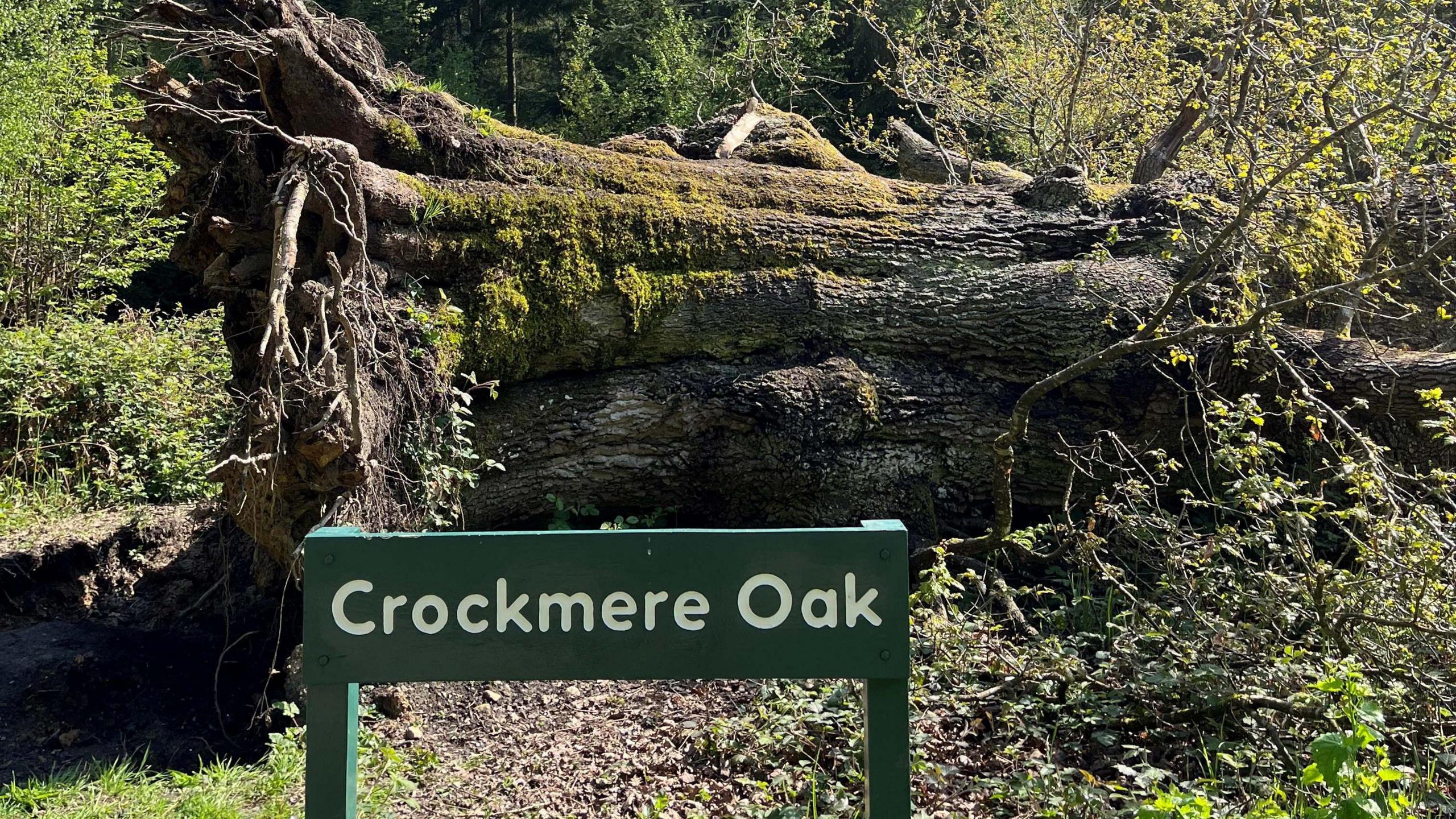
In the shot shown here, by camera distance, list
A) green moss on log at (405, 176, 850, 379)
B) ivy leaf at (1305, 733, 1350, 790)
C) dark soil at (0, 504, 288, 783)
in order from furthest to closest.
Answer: green moss on log at (405, 176, 850, 379) → dark soil at (0, 504, 288, 783) → ivy leaf at (1305, 733, 1350, 790)

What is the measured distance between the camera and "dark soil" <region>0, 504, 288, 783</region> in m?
4.25

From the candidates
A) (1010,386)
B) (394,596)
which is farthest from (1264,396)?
(394,596)

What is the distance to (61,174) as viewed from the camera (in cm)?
1103

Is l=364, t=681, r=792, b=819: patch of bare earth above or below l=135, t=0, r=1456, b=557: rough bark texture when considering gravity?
below

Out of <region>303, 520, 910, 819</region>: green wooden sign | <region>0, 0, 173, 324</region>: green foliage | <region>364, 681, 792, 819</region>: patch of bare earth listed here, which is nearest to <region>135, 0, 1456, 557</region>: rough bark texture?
<region>364, 681, 792, 819</region>: patch of bare earth

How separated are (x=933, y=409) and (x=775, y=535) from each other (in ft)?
11.7

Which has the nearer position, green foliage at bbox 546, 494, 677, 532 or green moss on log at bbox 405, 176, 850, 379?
green moss on log at bbox 405, 176, 850, 379

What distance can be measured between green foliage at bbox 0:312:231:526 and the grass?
3092mm

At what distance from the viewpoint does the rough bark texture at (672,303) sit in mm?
4805

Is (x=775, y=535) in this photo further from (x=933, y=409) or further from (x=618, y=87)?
(x=618, y=87)

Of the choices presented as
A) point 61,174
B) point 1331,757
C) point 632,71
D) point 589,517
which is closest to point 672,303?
point 589,517

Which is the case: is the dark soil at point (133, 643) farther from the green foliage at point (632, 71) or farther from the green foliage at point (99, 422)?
the green foliage at point (632, 71)

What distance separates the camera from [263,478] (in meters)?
4.09

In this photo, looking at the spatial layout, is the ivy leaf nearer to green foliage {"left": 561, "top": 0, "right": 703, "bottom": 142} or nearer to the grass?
the grass
